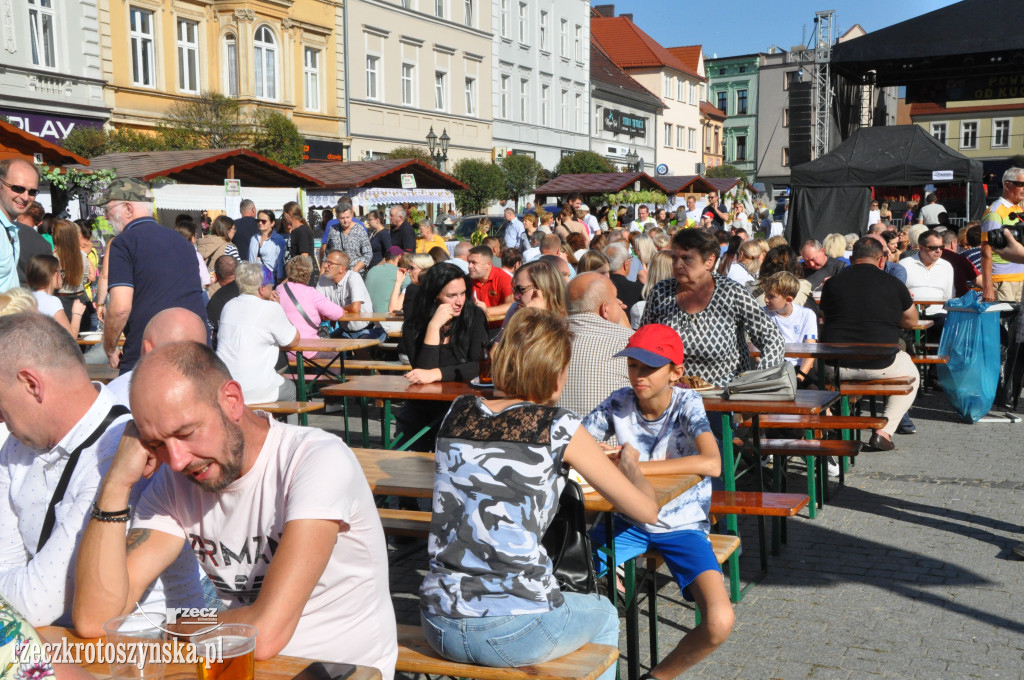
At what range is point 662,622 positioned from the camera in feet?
15.8

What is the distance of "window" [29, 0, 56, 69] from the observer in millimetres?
23781

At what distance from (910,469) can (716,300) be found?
2.78 meters

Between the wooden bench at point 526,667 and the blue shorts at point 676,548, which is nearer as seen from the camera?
the wooden bench at point 526,667

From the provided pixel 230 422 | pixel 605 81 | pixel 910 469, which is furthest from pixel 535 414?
pixel 605 81

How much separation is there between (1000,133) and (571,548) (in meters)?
72.3

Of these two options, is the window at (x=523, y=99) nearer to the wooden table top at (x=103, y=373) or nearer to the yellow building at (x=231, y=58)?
the yellow building at (x=231, y=58)

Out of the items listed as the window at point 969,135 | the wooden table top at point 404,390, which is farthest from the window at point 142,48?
the window at point 969,135

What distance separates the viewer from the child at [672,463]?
3868mm

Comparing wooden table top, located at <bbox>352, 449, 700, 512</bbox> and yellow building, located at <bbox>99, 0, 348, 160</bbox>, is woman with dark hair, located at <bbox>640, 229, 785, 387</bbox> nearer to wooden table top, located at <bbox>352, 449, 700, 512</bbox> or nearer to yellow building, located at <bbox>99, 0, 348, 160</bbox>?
wooden table top, located at <bbox>352, 449, 700, 512</bbox>

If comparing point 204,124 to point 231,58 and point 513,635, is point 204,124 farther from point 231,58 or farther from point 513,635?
point 513,635

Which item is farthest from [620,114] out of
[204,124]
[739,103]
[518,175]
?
[204,124]

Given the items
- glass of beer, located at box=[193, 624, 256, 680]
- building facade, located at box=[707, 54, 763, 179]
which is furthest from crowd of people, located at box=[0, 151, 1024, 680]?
building facade, located at box=[707, 54, 763, 179]

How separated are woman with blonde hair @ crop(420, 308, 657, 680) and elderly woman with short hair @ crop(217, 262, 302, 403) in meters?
4.52

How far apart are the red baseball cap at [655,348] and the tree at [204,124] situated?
22817 mm
